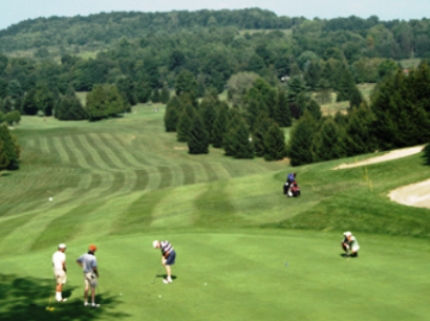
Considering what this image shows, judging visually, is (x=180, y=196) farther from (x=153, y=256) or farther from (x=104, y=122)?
(x=104, y=122)

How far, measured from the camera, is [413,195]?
152 ft

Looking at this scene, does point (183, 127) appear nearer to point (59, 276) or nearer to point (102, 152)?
point (102, 152)

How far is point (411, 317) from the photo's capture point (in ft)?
75.6

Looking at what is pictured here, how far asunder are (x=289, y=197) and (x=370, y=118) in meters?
33.3

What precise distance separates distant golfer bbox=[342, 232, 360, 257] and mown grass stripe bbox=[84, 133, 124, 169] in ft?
286

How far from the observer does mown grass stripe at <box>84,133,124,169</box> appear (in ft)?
397

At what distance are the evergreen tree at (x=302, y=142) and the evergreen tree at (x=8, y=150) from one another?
148 feet

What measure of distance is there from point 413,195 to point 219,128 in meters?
99.3

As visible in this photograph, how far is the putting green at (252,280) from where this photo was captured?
24.2 metres

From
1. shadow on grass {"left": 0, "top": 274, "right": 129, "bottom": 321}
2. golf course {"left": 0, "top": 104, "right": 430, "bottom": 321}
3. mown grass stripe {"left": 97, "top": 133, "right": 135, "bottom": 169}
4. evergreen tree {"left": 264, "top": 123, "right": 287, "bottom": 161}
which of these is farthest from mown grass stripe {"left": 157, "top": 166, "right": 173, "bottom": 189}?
shadow on grass {"left": 0, "top": 274, "right": 129, "bottom": 321}

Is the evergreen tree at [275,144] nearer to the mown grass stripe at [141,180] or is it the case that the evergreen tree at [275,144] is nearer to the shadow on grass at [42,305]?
the mown grass stripe at [141,180]

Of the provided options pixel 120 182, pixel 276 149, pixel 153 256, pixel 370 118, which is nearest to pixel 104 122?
pixel 276 149

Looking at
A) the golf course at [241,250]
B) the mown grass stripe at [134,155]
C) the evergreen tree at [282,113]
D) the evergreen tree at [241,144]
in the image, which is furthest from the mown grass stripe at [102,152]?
the evergreen tree at [282,113]

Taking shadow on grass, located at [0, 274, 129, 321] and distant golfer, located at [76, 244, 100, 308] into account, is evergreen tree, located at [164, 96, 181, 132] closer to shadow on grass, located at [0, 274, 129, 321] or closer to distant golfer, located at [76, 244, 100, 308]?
shadow on grass, located at [0, 274, 129, 321]
